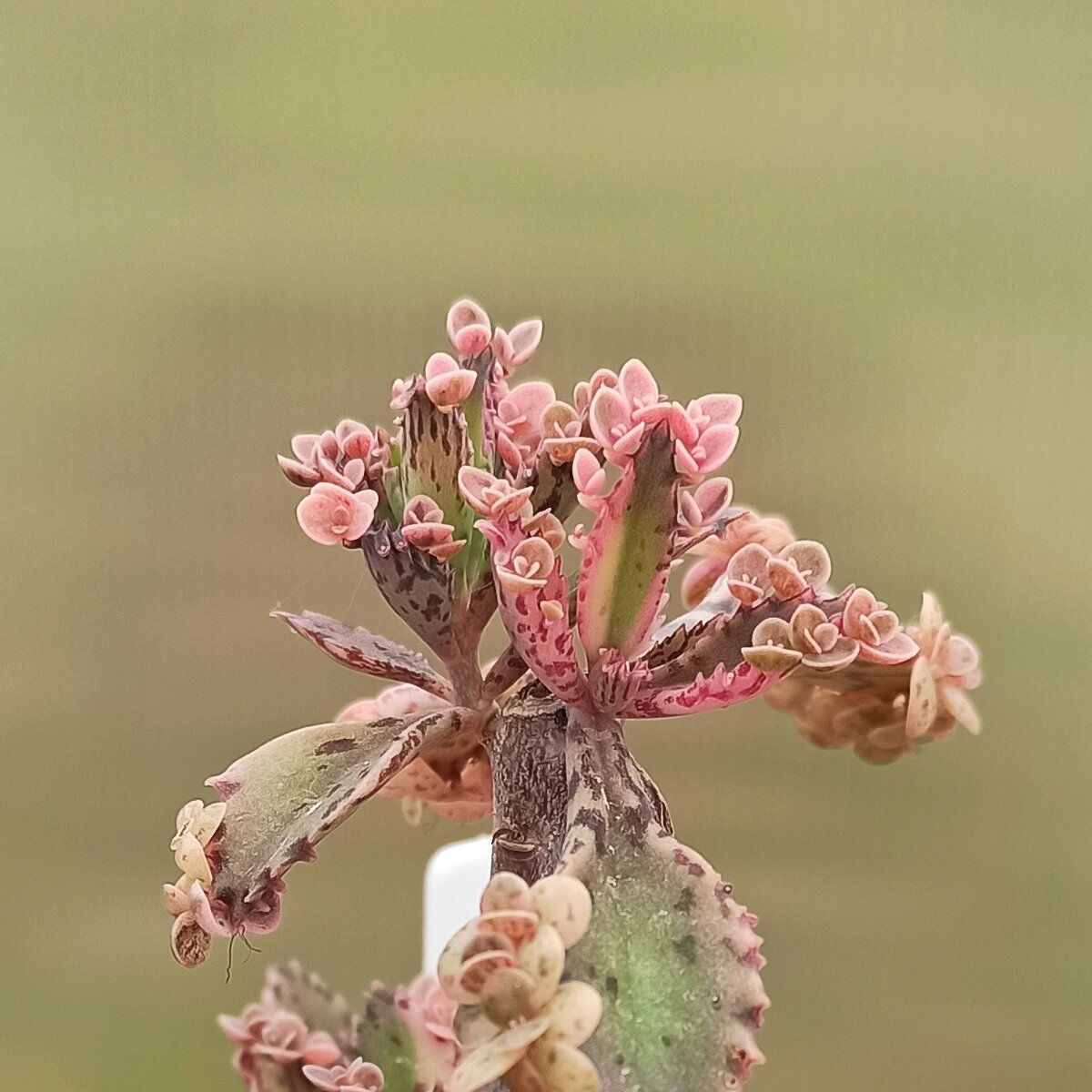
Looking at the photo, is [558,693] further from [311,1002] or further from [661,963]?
[311,1002]

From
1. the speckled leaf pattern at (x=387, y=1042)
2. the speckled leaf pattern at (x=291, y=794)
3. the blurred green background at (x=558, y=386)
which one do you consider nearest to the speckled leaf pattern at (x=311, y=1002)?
the speckled leaf pattern at (x=387, y=1042)

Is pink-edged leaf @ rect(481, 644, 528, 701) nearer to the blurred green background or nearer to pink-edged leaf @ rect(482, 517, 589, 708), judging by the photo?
→ pink-edged leaf @ rect(482, 517, 589, 708)

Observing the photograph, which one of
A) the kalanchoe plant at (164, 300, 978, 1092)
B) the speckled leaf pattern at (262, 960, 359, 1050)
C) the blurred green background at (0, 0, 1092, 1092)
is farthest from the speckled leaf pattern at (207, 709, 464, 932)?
the blurred green background at (0, 0, 1092, 1092)

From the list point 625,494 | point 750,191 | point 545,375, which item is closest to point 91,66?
point 545,375

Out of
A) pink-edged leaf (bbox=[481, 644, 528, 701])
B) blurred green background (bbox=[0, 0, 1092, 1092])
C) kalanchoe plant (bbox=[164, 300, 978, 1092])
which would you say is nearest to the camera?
kalanchoe plant (bbox=[164, 300, 978, 1092])

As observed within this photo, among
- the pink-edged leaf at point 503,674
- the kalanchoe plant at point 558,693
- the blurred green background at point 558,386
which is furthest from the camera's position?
the blurred green background at point 558,386

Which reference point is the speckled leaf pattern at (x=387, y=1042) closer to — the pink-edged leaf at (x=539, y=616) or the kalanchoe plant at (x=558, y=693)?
the kalanchoe plant at (x=558, y=693)
